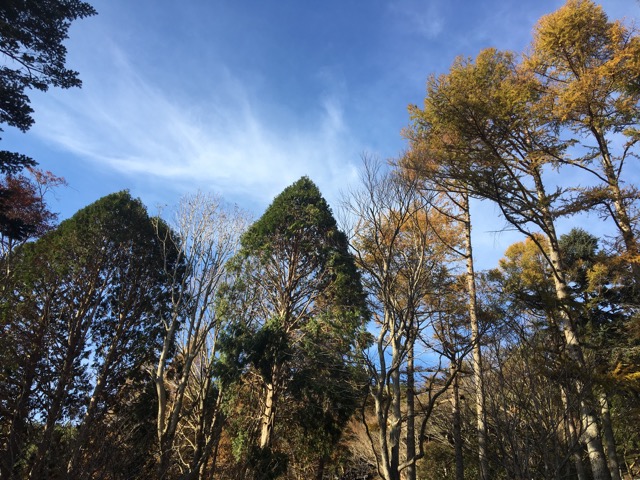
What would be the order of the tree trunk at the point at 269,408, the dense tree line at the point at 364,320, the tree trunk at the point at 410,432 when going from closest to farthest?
the dense tree line at the point at 364,320 < the tree trunk at the point at 410,432 < the tree trunk at the point at 269,408

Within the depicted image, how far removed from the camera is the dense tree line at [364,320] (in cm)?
575

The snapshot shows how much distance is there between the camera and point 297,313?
12.8 meters

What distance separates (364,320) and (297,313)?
7.77 ft

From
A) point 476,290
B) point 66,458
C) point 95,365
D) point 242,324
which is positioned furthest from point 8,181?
point 476,290

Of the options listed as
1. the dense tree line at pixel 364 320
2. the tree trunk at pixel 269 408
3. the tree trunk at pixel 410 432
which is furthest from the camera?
the tree trunk at pixel 269 408

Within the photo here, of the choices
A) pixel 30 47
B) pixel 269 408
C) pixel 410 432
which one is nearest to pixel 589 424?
pixel 410 432

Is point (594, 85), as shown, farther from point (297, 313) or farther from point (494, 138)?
point (297, 313)

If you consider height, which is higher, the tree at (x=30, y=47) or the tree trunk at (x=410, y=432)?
the tree at (x=30, y=47)

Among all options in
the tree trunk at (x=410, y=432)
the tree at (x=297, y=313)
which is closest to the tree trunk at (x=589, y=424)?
the tree trunk at (x=410, y=432)

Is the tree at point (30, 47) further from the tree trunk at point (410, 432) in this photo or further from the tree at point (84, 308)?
the tree trunk at point (410, 432)

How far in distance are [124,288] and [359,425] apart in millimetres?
10554

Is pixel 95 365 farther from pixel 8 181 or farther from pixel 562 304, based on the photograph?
pixel 562 304

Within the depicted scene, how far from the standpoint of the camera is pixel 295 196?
13.8 metres

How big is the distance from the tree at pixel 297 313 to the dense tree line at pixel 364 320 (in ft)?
0.21
